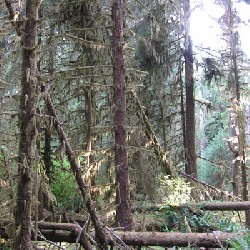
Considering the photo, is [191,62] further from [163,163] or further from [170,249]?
[170,249]

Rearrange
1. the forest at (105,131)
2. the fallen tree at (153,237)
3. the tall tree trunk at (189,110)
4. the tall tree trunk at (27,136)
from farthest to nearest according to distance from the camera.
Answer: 1. the tall tree trunk at (189,110)
2. the fallen tree at (153,237)
3. the forest at (105,131)
4. the tall tree trunk at (27,136)

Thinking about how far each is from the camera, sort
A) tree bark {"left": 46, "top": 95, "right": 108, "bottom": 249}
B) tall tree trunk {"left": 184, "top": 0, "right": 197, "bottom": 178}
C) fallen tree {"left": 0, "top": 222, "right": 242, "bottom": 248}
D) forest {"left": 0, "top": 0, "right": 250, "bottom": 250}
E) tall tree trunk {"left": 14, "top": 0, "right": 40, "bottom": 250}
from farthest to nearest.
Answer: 1. tall tree trunk {"left": 184, "top": 0, "right": 197, "bottom": 178}
2. fallen tree {"left": 0, "top": 222, "right": 242, "bottom": 248}
3. tree bark {"left": 46, "top": 95, "right": 108, "bottom": 249}
4. forest {"left": 0, "top": 0, "right": 250, "bottom": 250}
5. tall tree trunk {"left": 14, "top": 0, "right": 40, "bottom": 250}

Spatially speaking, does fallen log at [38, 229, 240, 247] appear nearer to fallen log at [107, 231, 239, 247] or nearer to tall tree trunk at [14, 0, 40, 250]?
fallen log at [107, 231, 239, 247]

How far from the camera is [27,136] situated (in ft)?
16.5

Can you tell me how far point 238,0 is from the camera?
1452cm

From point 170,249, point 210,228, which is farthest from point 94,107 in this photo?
point 170,249

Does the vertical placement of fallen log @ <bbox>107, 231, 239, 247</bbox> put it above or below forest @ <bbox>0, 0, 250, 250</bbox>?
below

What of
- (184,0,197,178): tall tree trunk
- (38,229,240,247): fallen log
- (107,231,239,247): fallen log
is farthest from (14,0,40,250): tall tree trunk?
(184,0,197,178): tall tree trunk

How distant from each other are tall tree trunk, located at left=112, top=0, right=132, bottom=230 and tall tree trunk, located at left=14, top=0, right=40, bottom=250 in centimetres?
359

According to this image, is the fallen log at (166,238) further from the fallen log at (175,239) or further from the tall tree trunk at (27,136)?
the tall tree trunk at (27,136)

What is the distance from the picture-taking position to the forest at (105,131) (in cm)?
528

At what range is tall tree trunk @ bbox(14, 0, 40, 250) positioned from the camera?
492 cm

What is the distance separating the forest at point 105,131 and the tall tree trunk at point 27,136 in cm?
1

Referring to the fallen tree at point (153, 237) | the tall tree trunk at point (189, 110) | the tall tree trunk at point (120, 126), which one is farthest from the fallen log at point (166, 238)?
the tall tree trunk at point (189, 110)
